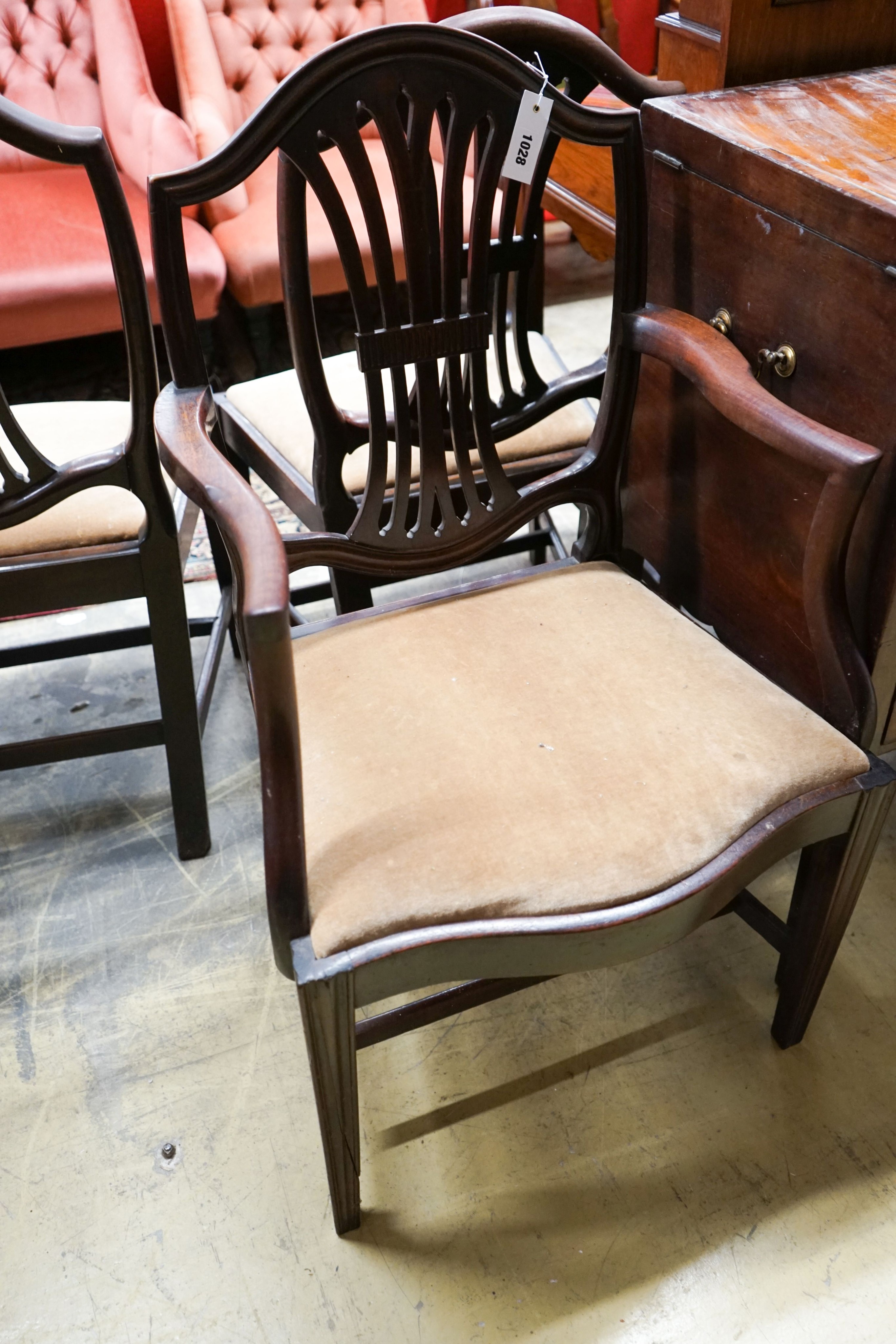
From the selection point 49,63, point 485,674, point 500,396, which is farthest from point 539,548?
point 49,63

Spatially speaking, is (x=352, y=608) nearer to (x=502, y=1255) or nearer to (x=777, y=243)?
(x=777, y=243)

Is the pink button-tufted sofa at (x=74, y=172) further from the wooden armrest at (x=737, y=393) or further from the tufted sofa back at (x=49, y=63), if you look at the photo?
the wooden armrest at (x=737, y=393)

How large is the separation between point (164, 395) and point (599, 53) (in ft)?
2.00

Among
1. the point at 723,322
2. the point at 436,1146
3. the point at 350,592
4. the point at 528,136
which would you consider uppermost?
the point at 528,136

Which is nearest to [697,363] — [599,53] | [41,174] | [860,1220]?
[599,53]

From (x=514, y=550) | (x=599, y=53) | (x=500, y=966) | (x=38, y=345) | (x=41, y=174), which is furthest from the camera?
(x=38, y=345)

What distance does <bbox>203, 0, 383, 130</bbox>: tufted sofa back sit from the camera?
2770mm

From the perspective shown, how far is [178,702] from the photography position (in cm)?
146

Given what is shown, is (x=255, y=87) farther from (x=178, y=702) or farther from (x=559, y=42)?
(x=178, y=702)

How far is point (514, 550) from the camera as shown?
1861 mm

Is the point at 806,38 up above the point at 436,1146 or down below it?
above

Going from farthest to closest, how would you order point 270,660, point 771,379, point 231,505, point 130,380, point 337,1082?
point 130,380, point 771,379, point 337,1082, point 231,505, point 270,660

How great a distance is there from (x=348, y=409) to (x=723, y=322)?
54 centimetres

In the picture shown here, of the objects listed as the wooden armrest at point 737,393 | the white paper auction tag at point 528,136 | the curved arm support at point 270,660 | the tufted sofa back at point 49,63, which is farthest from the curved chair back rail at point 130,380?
the tufted sofa back at point 49,63
